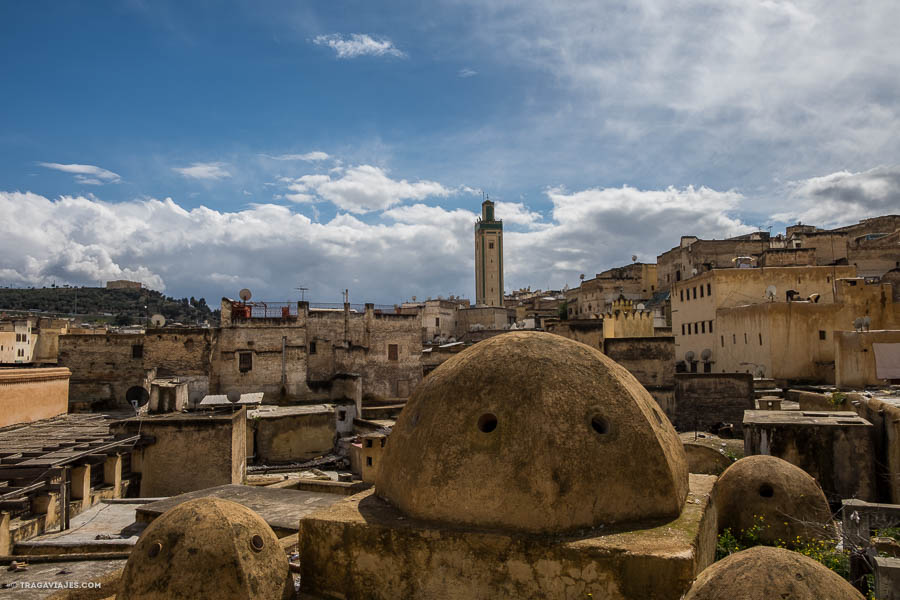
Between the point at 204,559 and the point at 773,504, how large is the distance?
829 cm

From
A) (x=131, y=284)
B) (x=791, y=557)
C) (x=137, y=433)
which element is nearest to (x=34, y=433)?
(x=137, y=433)

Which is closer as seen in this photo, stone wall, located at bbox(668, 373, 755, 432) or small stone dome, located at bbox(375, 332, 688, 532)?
small stone dome, located at bbox(375, 332, 688, 532)

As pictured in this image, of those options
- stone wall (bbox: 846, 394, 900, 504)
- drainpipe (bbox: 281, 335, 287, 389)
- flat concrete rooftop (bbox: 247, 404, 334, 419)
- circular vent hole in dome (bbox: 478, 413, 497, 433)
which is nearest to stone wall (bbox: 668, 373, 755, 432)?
stone wall (bbox: 846, 394, 900, 504)

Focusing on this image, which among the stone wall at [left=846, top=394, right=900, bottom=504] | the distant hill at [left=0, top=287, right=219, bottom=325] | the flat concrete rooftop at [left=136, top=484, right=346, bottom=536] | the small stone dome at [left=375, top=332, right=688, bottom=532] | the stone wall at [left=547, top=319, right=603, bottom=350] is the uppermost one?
the distant hill at [left=0, top=287, right=219, bottom=325]

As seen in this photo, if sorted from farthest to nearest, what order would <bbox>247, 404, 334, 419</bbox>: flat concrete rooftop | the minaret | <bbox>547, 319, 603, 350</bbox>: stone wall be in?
the minaret
<bbox>547, 319, 603, 350</bbox>: stone wall
<bbox>247, 404, 334, 419</bbox>: flat concrete rooftop

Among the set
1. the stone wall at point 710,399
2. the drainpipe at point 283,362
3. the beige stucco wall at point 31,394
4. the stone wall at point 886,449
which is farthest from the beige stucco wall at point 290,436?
the stone wall at point 886,449

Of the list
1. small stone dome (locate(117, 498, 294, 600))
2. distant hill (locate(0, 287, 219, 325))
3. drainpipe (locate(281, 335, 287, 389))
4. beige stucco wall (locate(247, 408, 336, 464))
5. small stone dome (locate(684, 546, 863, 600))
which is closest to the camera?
small stone dome (locate(684, 546, 863, 600))

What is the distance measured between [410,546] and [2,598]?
5.52m

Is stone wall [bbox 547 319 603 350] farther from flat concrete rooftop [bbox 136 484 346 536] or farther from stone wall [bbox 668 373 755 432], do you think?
flat concrete rooftop [bbox 136 484 346 536]

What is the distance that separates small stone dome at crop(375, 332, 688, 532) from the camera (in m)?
5.41

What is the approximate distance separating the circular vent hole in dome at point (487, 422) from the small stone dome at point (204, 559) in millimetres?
2239

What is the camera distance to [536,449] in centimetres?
546

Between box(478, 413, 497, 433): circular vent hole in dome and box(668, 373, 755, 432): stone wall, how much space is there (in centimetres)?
1811

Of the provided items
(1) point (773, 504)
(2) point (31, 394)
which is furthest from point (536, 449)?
(2) point (31, 394)
